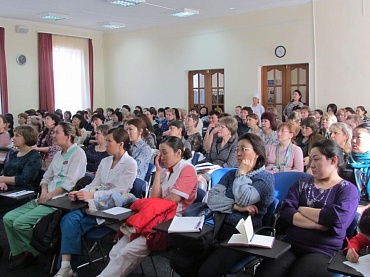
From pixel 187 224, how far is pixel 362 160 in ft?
5.70

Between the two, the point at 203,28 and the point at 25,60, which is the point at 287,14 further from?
the point at 25,60

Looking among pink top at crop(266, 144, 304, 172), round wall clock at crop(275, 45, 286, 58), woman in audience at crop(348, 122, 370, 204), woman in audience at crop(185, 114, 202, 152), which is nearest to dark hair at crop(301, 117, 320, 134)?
pink top at crop(266, 144, 304, 172)

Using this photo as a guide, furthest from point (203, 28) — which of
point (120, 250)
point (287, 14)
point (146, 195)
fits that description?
point (120, 250)

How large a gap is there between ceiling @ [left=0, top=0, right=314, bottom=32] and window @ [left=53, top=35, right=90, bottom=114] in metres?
0.85

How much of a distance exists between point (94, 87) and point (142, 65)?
1.95 m

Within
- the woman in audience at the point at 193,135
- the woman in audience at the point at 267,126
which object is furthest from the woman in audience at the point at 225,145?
the woman in audience at the point at 193,135

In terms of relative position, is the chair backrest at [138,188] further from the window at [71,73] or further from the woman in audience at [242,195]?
the window at [71,73]

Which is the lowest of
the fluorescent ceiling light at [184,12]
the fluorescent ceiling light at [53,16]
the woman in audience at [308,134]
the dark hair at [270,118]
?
the woman in audience at [308,134]

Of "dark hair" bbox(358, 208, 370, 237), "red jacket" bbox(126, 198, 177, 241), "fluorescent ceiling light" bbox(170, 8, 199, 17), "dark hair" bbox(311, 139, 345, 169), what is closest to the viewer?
"dark hair" bbox(358, 208, 370, 237)

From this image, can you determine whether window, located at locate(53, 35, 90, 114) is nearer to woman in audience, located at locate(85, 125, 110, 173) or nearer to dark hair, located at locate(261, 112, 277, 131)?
woman in audience, located at locate(85, 125, 110, 173)

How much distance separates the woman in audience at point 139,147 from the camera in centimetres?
434

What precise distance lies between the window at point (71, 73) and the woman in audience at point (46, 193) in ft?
29.8

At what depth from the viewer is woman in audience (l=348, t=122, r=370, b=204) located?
3312 mm

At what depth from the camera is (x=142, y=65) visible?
42.5 feet
